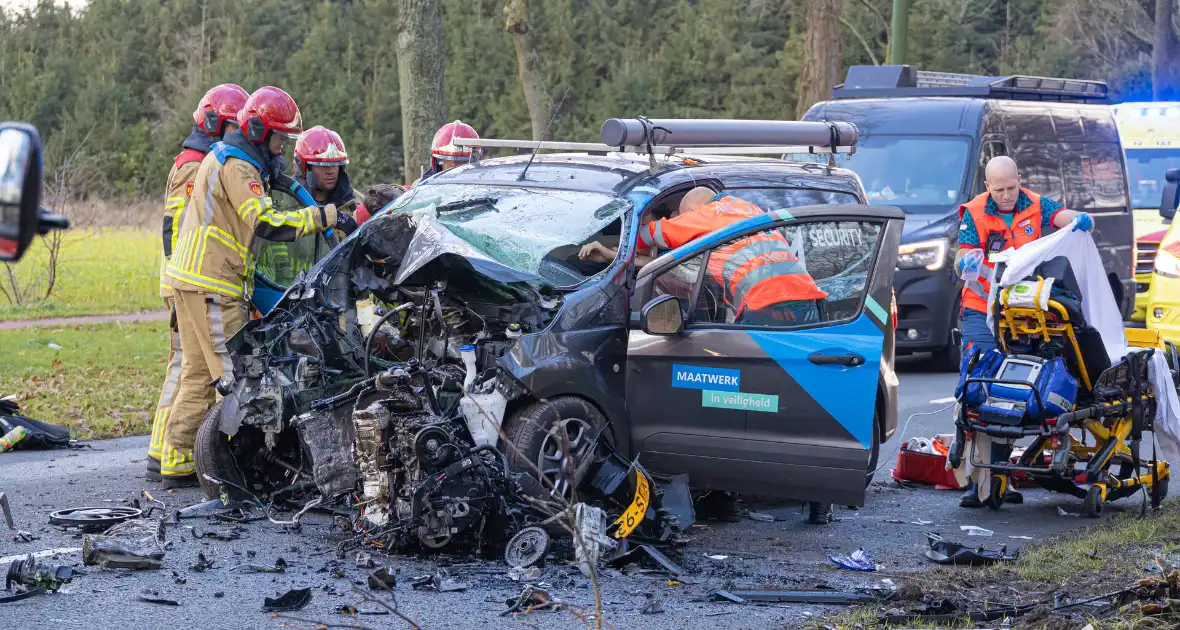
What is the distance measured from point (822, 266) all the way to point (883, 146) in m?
7.20

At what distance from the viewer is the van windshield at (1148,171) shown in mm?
16531

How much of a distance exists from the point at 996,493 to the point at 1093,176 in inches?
316

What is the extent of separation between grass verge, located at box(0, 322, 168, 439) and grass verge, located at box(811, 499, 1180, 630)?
5.95 metres

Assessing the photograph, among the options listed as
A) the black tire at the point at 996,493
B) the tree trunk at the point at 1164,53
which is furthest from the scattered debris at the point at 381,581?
the tree trunk at the point at 1164,53

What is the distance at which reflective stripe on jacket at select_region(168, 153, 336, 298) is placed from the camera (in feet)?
25.4

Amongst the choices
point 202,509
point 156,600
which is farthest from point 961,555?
Answer: point 202,509

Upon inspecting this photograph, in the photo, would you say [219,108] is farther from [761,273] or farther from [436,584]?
[436,584]

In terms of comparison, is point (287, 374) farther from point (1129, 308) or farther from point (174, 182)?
point (1129, 308)

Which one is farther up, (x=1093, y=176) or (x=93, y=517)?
(x=1093, y=176)

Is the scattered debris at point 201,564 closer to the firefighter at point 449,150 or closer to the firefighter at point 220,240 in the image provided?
the firefighter at point 220,240

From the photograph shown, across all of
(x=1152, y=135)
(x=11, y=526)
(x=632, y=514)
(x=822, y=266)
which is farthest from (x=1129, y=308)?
(x=11, y=526)

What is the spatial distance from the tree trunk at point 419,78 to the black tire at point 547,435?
8005 mm

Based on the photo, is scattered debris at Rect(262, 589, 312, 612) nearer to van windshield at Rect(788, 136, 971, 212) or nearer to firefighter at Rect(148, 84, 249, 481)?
firefighter at Rect(148, 84, 249, 481)

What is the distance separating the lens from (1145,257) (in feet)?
50.6
